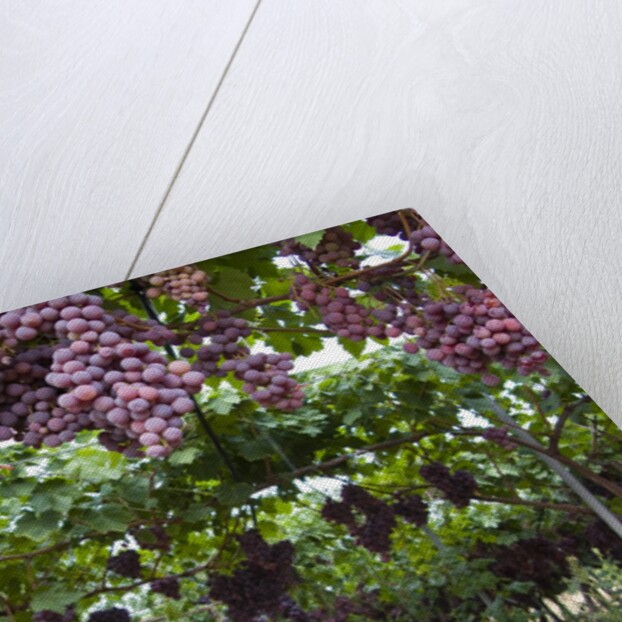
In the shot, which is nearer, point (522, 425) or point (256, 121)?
point (522, 425)

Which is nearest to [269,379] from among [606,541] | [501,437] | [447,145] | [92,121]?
[501,437]

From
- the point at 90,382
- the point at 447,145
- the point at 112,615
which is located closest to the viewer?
the point at 112,615

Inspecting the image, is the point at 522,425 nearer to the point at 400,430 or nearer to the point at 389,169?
the point at 400,430

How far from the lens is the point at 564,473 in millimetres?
1243

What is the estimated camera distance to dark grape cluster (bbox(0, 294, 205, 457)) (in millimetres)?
1273

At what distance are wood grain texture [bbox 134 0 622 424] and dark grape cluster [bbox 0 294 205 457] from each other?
47 cm

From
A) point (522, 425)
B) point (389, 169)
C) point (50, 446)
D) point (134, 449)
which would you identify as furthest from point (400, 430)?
point (389, 169)

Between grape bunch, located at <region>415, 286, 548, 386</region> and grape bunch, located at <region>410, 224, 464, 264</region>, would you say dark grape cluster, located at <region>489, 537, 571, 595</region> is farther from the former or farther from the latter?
grape bunch, located at <region>410, 224, 464, 264</region>

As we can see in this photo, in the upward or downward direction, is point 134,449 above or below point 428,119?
below

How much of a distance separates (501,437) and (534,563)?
0.50ft

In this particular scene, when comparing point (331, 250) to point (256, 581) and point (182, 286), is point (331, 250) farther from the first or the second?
point (256, 581)

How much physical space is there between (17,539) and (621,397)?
85 centimetres

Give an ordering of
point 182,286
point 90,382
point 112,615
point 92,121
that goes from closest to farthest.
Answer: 1. point 112,615
2. point 90,382
3. point 182,286
4. point 92,121

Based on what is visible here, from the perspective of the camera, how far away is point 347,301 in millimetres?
1403
